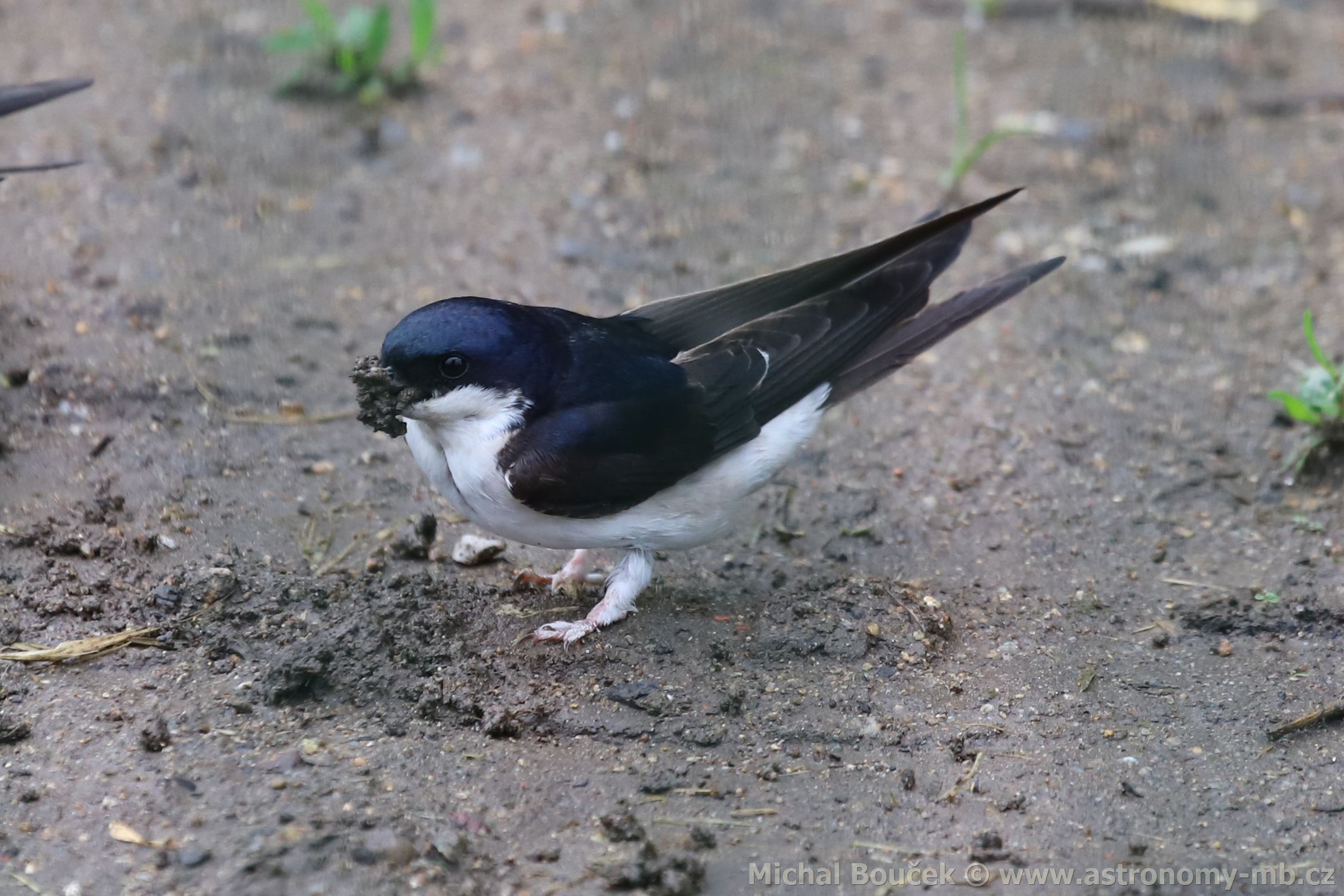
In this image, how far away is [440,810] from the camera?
3.00 metres

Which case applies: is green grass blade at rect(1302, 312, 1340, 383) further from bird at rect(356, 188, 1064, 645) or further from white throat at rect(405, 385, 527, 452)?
white throat at rect(405, 385, 527, 452)

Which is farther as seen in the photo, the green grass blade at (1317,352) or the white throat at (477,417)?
the green grass blade at (1317,352)

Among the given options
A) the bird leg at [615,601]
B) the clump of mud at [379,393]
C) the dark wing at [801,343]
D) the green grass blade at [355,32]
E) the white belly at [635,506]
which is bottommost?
the bird leg at [615,601]

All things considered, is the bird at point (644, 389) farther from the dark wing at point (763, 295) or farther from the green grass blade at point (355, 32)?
the green grass blade at point (355, 32)

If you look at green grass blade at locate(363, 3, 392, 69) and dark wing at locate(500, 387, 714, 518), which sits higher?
green grass blade at locate(363, 3, 392, 69)

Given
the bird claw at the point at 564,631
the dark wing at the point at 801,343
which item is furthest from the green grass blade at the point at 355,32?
the bird claw at the point at 564,631

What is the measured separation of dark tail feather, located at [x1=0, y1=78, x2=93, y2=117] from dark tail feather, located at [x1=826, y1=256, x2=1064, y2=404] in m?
2.79

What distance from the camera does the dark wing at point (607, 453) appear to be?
3.45m

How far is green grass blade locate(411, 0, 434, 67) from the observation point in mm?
6246

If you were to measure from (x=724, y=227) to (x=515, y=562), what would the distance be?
225 centimetres

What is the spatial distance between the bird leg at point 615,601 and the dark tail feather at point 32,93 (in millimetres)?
2550

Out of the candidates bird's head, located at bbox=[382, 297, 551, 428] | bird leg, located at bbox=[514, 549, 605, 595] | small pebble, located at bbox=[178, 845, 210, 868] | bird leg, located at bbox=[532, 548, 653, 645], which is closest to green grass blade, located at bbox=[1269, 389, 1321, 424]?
bird leg, located at bbox=[532, 548, 653, 645]

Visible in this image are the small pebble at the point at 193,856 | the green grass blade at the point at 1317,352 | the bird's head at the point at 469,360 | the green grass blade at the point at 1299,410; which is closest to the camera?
the small pebble at the point at 193,856

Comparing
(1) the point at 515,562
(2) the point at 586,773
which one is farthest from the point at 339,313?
(2) the point at 586,773
